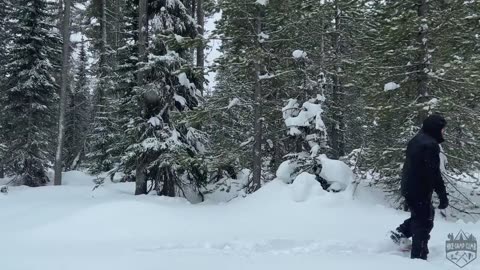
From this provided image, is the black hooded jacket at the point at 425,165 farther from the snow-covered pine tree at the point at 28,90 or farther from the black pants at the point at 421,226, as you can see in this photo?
the snow-covered pine tree at the point at 28,90

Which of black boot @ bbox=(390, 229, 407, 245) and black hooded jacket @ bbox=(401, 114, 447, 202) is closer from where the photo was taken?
black hooded jacket @ bbox=(401, 114, 447, 202)

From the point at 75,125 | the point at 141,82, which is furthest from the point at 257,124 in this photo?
the point at 75,125

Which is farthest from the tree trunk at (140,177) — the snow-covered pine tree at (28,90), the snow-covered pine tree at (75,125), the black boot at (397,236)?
the snow-covered pine tree at (75,125)

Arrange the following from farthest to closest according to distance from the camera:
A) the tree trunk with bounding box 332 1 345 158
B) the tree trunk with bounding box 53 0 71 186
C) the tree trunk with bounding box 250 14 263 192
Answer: the tree trunk with bounding box 53 0 71 186 < the tree trunk with bounding box 332 1 345 158 < the tree trunk with bounding box 250 14 263 192

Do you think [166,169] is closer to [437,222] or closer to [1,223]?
[1,223]

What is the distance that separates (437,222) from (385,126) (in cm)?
387

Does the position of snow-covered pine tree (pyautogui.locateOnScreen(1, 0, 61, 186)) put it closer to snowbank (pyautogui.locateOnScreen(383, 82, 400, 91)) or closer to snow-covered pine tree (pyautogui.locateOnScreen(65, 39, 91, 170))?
snow-covered pine tree (pyautogui.locateOnScreen(65, 39, 91, 170))

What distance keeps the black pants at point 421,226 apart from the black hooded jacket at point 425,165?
0.09 m

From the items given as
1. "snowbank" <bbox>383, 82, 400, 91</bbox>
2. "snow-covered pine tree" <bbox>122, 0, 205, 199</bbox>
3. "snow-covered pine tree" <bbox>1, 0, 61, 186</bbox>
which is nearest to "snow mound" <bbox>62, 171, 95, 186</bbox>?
"snow-covered pine tree" <bbox>1, 0, 61, 186</bbox>

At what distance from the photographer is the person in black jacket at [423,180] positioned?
602 centimetres

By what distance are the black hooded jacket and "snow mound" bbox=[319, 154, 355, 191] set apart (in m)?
4.10

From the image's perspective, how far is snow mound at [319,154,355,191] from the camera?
10391mm

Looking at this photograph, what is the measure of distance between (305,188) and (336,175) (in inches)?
45.1

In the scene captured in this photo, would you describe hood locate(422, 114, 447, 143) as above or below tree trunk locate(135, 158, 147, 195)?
above
